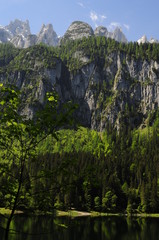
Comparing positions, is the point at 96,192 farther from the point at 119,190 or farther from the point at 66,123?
the point at 66,123

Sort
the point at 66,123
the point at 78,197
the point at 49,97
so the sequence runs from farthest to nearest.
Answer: the point at 78,197 < the point at 49,97 < the point at 66,123

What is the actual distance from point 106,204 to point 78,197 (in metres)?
14.7

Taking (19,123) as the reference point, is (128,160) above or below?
above

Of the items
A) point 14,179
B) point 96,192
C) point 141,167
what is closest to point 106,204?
point 96,192

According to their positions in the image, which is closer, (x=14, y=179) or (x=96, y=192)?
(x=14, y=179)

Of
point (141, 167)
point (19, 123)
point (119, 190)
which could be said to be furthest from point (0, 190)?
point (141, 167)

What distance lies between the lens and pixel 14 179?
428 inches

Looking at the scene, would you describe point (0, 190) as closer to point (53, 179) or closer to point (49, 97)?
point (53, 179)

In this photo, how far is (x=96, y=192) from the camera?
142 m

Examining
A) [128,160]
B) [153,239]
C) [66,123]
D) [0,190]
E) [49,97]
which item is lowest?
[153,239]

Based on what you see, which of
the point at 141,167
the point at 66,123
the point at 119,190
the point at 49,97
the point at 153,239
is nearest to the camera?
the point at 66,123

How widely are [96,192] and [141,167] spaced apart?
136 ft

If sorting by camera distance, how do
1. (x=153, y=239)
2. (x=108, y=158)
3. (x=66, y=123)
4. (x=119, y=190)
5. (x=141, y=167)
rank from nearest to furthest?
(x=66, y=123) < (x=153, y=239) < (x=119, y=190) < (x=141, y=167) < (x=108, y=158)

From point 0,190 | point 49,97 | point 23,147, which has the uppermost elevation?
point 49,97
